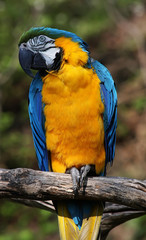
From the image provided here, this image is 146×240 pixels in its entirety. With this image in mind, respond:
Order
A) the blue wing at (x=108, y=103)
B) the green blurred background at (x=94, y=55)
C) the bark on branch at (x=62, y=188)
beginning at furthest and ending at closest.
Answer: the green blurred background at (x=94, y=55), the blue wing at (x=108, y=103), the bark on branch at (x=62, y=188)

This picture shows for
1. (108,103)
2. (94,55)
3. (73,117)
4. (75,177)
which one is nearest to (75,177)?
(75,177)

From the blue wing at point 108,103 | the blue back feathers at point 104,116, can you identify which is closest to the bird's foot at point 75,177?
the blue back feathers at point 104,116

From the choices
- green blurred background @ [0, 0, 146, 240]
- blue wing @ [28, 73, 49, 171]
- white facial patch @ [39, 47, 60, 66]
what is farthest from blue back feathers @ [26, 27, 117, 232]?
green blurred background @ [0, 0, 146, 240]

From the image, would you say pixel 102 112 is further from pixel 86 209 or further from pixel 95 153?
pixel 86 209

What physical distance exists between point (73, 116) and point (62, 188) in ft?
1.71

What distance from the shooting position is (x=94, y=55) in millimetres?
8172

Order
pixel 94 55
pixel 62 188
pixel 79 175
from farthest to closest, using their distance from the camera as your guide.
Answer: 1. pixel 94 55
2. pixel 79 175
3. pixel 62 188

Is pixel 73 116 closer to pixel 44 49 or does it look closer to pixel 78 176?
pixel 78 176

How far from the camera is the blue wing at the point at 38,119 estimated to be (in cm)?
251

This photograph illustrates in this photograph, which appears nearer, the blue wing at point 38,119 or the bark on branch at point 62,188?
the bark on branch at point 62,188

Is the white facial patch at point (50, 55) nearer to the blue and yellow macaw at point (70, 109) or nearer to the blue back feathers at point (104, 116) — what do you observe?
the blue and yellow macaw at point (70, 109)

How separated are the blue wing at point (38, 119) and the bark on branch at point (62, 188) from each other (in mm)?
424

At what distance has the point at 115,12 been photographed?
7918 millimetres

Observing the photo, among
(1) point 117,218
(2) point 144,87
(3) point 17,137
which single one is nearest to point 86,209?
(1) point 117,218
